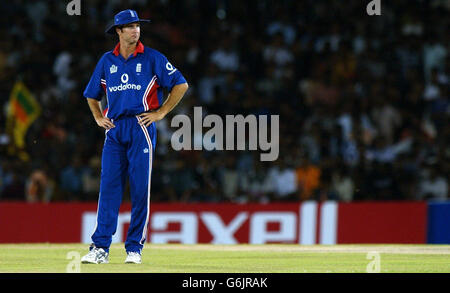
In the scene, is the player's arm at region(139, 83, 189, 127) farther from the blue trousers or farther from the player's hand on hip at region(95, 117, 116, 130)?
the player's hand on hip at region(95, 117, 116, 130)

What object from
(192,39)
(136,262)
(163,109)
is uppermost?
(192,39)

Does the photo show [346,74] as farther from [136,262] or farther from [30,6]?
[136,262]

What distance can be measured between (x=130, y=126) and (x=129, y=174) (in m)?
0.42

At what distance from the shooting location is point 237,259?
10.1 metres

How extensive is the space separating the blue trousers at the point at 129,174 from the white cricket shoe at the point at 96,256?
0.04m

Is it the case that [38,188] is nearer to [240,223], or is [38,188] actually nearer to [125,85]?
[240,223]

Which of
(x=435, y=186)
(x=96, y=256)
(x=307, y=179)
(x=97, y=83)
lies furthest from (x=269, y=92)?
(x=96, y=256)

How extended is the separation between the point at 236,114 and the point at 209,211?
239cm

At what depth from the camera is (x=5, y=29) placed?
18594 mm

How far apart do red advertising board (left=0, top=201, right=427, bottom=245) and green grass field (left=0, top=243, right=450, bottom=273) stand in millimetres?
3021

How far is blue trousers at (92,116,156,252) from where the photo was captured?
9.07m

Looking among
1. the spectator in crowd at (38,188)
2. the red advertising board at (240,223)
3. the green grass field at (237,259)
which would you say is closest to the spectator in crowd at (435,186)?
the red advertising board at (240,223)
